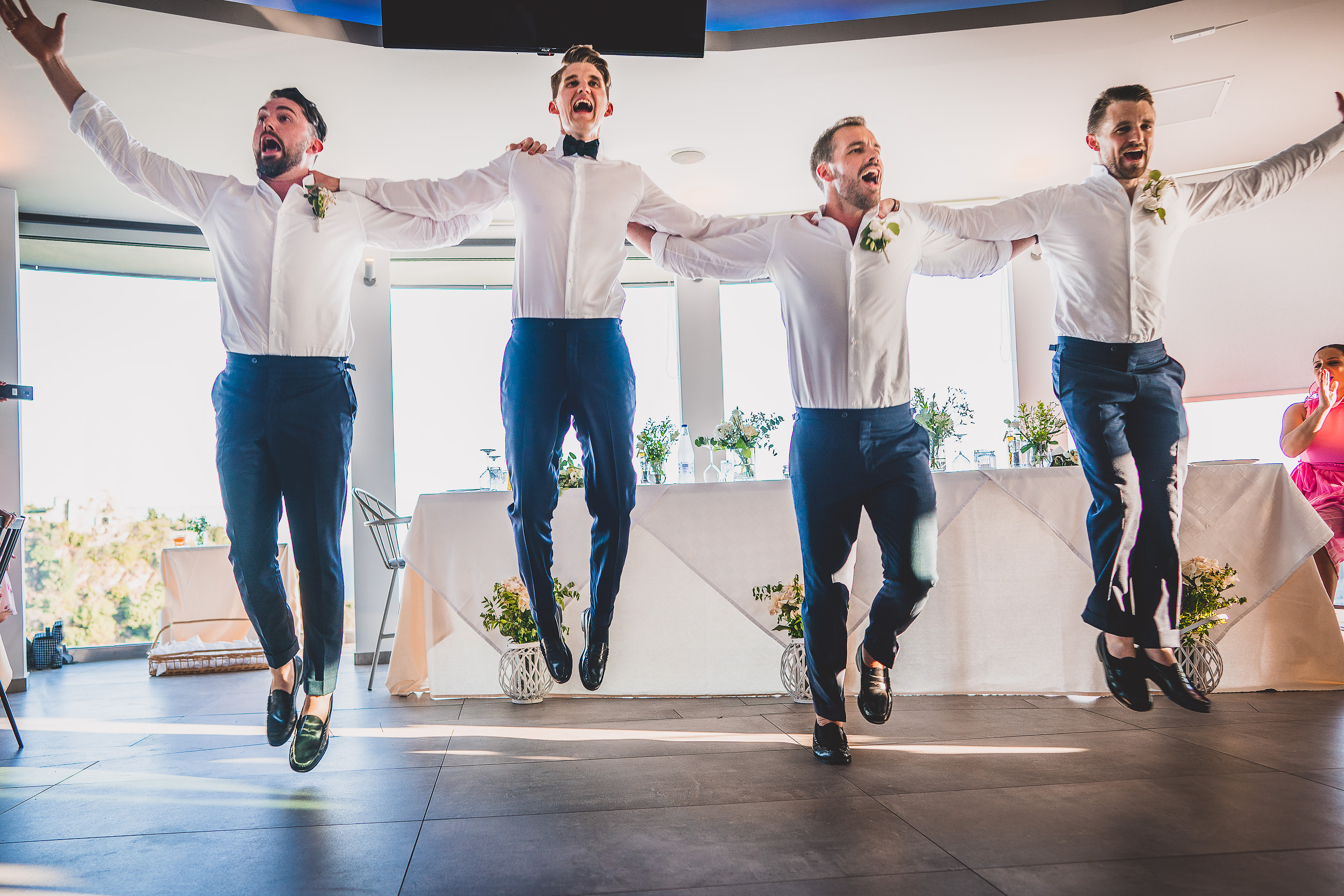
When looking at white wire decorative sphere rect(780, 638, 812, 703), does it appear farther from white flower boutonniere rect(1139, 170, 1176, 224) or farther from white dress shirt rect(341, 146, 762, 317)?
white flower boutonniere rect(1139, 170, 1176, 224)

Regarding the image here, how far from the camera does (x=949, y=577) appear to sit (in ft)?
13.6

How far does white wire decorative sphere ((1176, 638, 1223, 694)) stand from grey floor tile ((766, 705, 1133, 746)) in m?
0.65

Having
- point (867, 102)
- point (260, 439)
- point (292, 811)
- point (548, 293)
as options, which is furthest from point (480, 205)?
point (867, 102)

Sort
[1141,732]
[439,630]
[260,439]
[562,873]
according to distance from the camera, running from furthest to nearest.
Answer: [439,630], [1141,732], [260,439], [562,873]

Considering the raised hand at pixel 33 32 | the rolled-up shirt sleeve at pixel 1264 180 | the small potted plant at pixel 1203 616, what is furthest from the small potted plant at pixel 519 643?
the rolled-up shirt sleeve at pixel 1264 180

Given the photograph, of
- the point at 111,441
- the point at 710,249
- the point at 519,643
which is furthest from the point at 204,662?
the point at 710,249

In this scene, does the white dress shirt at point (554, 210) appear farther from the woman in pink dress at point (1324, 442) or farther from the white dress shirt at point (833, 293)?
the woman in pink dress at point (1324, 442)

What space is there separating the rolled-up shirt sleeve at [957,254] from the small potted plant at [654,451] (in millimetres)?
1919

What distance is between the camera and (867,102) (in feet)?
16.9

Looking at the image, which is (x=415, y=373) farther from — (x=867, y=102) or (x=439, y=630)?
(x=867, y=102)

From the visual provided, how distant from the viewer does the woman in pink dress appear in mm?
4641

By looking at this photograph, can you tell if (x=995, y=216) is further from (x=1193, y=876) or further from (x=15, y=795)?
(x=15, y=795)

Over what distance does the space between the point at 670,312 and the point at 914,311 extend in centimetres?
204

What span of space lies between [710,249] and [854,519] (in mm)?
1066
